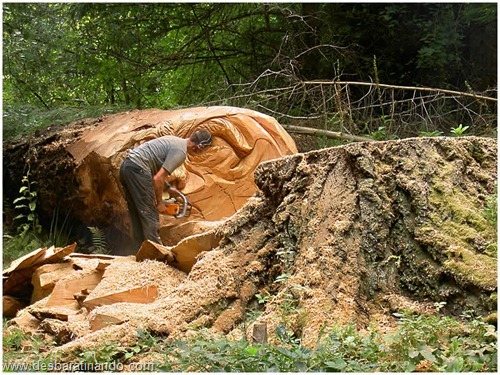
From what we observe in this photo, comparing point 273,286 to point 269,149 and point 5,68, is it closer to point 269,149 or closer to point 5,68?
point 269,149

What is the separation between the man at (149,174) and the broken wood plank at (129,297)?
3208mm

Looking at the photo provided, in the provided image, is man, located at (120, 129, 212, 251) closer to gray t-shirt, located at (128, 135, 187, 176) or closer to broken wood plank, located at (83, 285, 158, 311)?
gray t-shirt, located at (128, 135, 187, 176)

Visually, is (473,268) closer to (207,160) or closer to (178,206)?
(178,206)

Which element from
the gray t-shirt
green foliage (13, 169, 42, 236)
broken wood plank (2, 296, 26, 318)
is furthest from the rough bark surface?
green foliage (13, 169, 42, 236)

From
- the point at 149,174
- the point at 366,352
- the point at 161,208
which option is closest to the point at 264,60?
the point at 161,208

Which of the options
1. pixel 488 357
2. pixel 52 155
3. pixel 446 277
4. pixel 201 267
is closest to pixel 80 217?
pixel 52 155

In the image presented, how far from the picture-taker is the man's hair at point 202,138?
8.98 m

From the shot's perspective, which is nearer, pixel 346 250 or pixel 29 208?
pixel 346 250

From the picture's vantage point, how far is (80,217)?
1007 cm

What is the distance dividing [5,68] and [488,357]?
38.0 ft

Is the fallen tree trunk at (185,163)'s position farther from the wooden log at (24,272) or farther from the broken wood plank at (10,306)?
the broken wood plank at (10,306)

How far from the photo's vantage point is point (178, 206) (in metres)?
8.99

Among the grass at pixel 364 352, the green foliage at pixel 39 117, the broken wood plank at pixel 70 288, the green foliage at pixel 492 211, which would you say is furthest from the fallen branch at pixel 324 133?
the grass at pixel 364 352

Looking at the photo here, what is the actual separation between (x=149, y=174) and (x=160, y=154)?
0.26 m
